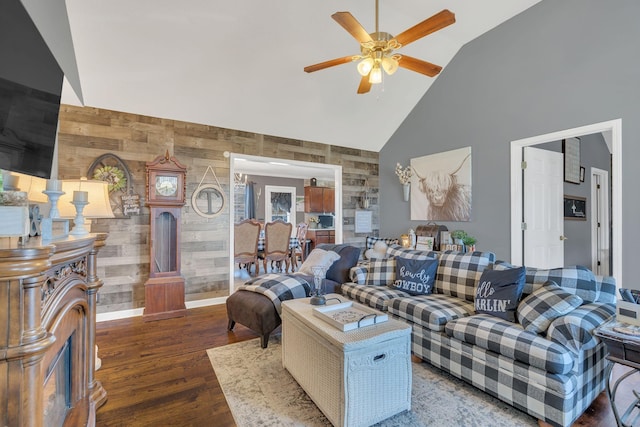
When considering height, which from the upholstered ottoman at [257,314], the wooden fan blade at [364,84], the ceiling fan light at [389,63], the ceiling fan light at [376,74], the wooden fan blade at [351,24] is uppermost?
the wooden fan blade at [351,24]

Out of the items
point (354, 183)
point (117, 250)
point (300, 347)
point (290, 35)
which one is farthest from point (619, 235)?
point (117, 250)

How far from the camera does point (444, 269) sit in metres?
2.85

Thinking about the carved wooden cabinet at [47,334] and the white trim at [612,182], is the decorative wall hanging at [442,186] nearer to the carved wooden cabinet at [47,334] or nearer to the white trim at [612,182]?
the white trim at [612,182]

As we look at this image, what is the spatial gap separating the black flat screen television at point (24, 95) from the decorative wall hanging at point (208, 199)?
87.4 inches

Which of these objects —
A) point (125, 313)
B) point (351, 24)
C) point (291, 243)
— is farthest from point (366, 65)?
point (291, 243)

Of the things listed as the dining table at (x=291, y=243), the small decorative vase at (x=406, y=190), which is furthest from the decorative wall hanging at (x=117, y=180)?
the small decorative vase at (x=406, y=190)

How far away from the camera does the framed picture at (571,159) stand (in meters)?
4.29

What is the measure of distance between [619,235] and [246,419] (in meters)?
3.67

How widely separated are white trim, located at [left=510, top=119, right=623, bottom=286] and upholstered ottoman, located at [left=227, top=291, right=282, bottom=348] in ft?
10.2

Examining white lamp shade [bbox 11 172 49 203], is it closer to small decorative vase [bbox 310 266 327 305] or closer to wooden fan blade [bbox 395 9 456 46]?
small decorative vase [bbox 310 266 327 305]

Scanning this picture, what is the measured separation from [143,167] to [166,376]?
258 cm

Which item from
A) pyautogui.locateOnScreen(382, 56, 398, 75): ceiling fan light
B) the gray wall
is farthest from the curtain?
pyautogui.locateOnScreen(382, 56, 398, 75): ceiling fan light

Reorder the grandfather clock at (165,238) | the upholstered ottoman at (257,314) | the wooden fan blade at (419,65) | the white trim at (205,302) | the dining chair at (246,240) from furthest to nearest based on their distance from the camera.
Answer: the dining chair at (246,240) → the white trim at (205,302) → the grandfather clock at (165,238) → the upholstered ottoman at (257,314) → the wooden fan blade at (419,65)

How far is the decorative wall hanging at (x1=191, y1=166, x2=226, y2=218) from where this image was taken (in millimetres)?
4047
